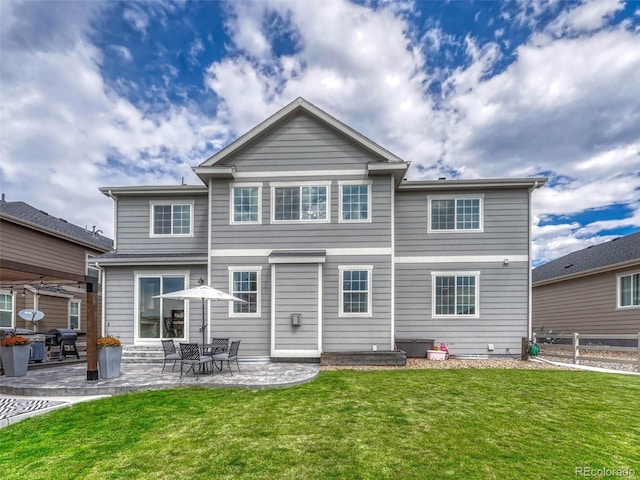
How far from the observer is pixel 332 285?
11.3 metres

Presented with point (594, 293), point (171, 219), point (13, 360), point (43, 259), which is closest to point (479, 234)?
point (594, 293)

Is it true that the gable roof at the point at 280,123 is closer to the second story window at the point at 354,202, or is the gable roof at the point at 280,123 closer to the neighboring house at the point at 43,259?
the second story window at the point at 354,202

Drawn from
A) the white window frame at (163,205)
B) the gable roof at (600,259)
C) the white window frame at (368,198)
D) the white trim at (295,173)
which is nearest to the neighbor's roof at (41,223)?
the white window frame at (163,205)

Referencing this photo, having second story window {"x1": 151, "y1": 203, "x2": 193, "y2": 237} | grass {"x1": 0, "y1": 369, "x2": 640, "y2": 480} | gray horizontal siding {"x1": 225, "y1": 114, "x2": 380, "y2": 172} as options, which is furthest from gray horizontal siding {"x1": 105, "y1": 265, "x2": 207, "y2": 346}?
grass {"x1": 0, "y1": 369, "x2": 640, "y2": 480}

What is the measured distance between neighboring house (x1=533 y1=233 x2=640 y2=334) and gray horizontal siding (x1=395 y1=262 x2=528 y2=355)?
6070mm

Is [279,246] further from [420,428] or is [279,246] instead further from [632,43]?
[632,43]

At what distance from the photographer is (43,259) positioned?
50.2 feet

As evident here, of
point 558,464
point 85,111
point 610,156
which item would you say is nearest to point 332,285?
point 558,464

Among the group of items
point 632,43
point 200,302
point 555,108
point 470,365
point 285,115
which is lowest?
point 470,365

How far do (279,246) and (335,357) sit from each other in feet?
13.0

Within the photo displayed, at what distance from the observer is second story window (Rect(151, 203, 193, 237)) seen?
494 inches

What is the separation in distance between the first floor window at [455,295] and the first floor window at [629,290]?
7755 mm

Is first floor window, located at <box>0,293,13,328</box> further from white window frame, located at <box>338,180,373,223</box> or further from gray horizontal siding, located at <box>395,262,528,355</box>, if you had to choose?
gray horizontal siding, located at <box>395,262,528,355</box>

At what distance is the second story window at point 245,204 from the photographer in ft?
38.5
